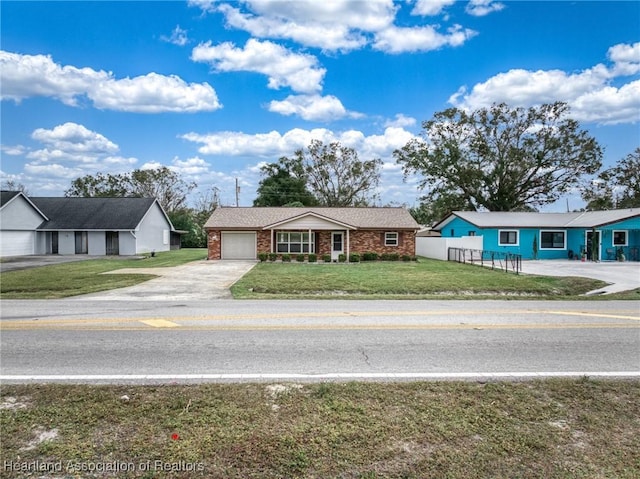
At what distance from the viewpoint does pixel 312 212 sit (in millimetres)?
28891

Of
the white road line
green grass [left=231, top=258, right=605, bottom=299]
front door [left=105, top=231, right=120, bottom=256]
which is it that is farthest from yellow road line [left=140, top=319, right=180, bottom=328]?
front door [left=105, top=231, right=120, bottom=256]

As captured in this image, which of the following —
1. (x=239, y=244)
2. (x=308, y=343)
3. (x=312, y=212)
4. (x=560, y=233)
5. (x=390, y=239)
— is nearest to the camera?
(x=308, y=343)

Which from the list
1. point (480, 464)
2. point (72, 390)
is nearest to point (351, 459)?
point (480, 464)

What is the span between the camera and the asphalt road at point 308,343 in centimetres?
539

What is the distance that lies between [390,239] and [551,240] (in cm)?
1265

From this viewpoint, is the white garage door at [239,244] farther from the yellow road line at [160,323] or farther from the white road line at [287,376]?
the white road line at [287,376]

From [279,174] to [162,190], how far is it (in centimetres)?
1551

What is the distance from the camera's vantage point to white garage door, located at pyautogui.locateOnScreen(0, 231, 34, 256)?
3044cm

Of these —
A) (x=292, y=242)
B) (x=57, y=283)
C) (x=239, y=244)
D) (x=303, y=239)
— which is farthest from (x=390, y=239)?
(x=57, y=283)

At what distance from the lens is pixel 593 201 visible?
49.4 meters

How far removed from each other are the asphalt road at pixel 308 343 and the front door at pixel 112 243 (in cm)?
2499

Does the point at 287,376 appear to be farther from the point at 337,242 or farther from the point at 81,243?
the point at 81,243

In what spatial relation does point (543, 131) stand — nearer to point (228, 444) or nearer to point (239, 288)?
point (239, 288)

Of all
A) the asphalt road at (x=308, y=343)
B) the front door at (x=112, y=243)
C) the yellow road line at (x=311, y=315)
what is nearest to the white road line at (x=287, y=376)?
the asphalt road at (x=308, y=343)
